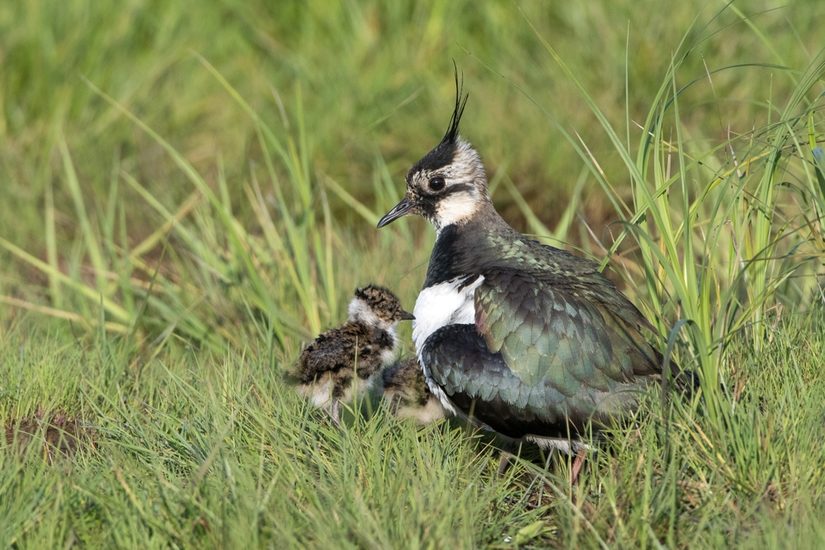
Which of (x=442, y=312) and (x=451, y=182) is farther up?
(x=451, y=182)

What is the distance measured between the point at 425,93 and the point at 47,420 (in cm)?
399

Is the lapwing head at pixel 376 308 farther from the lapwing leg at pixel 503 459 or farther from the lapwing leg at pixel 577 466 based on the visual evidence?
the lapwing leg at pixel 577 466

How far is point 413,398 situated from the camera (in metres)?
4.88

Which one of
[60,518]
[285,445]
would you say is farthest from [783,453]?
[60,518]

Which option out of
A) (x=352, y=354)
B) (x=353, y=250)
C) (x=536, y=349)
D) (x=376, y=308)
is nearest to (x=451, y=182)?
(x=376, y=308)

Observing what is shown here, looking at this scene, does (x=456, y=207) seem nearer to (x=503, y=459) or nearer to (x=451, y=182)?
(x=451, y=182)

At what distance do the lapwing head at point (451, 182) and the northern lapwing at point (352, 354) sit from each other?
1.78 ft

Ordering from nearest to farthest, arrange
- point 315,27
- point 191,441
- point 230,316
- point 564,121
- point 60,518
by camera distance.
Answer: point 60,518, point 191,441, point 230,316, point 564,121, point 315,27

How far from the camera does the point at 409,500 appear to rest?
3812mm

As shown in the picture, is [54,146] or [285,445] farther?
[54,146]

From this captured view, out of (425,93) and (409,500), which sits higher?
(425,93)

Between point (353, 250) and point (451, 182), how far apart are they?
1.31 m

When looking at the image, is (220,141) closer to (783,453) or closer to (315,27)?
(315,27)

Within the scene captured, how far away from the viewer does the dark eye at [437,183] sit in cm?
537
